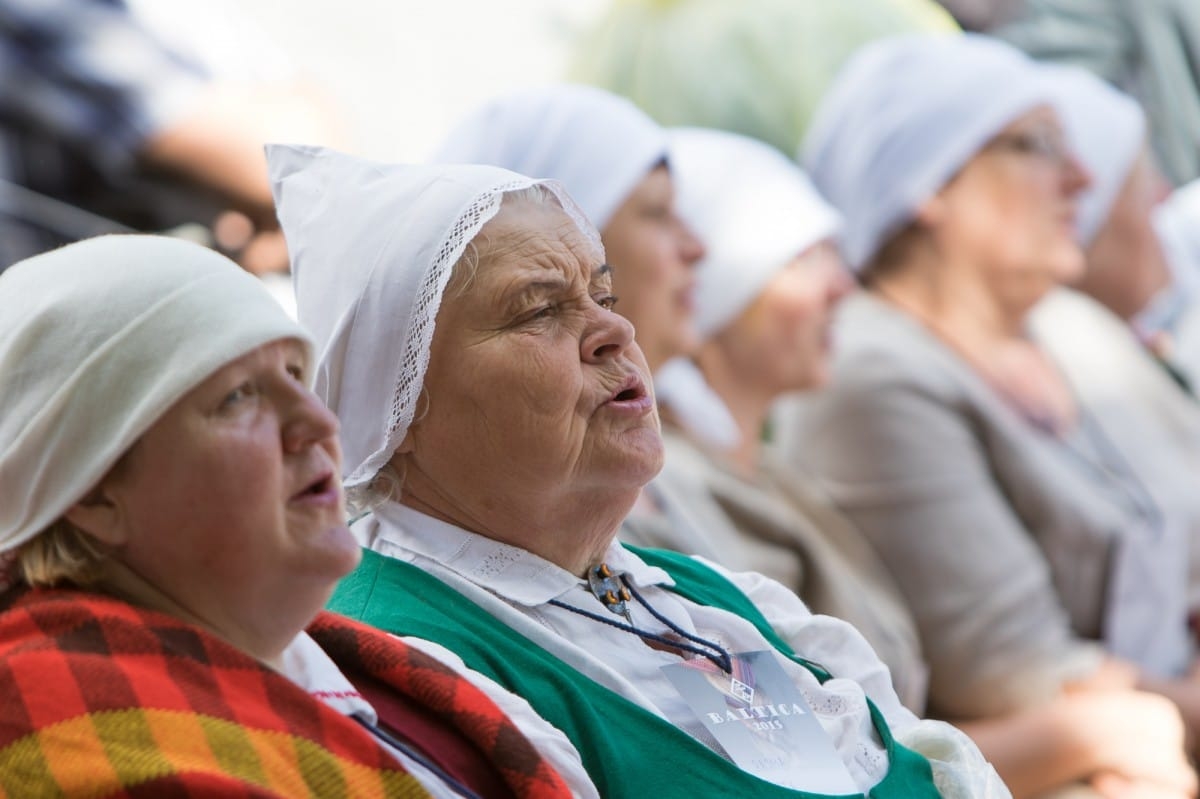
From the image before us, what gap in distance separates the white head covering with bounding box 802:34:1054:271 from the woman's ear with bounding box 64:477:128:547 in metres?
3.11

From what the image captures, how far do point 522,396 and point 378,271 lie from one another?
0.23 meters

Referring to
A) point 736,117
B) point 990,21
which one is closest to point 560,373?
point 736,117

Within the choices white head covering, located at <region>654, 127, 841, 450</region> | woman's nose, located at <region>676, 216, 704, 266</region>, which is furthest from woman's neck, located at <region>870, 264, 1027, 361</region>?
woman's nose, located at <region>676, 216, 704, 266</region>

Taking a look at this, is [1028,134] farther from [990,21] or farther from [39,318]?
[39,318]

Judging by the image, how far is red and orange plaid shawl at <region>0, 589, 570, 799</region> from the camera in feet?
4.25

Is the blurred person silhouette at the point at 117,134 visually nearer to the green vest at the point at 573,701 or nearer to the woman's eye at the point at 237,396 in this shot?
the green vest at the point at 573,701

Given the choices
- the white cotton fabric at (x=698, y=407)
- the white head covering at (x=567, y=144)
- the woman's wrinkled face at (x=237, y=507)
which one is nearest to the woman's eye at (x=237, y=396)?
the woman's wrinkled face at (x=237, y=507)

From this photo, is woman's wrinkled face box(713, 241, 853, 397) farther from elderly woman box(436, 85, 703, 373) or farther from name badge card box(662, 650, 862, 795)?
name badge card box(662, 650, 862, 795)

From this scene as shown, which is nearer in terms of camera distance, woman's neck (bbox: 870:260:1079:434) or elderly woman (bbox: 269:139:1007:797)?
elderly woman (bbox: 269:139:1007:797)

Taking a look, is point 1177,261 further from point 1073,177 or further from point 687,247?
point 687,247

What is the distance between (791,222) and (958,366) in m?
0.54

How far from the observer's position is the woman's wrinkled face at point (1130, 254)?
15.9 feet

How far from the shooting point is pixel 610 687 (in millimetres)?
1850

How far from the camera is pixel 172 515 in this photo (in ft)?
4.68
